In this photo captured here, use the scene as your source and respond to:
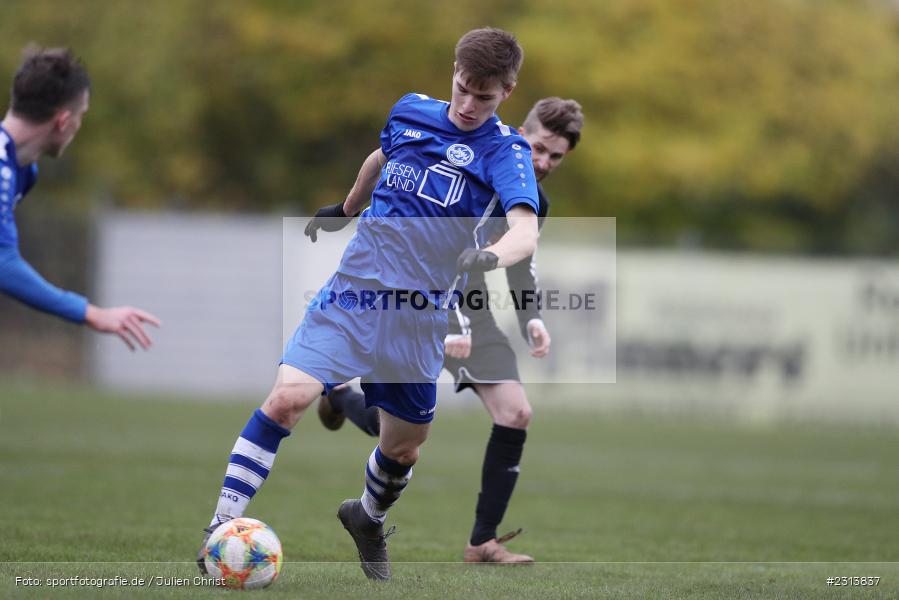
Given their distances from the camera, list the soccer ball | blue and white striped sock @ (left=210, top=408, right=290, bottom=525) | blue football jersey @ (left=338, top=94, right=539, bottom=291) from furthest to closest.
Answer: blue football jersey @ (left=338, top=94, right=539, bottom=291) < blue and white striped sock @ (left=210, top=408, right=290, bottom=525) < the soccer ball

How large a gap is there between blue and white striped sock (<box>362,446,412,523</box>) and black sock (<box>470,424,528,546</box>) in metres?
0.98

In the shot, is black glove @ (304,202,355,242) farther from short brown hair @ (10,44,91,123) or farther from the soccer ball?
the soccer ball

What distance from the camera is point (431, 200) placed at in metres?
5.52

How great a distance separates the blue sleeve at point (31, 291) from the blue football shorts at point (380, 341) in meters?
0.91

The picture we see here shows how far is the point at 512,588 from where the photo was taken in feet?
17.6

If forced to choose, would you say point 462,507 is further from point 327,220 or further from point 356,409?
point 327,220

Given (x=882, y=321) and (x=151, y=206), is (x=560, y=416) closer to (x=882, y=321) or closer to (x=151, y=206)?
(x=882, y=321)

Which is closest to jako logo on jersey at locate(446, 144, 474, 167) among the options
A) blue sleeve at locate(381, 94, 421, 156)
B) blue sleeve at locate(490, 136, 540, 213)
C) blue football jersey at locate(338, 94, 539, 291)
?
blue football jersey at locate(338, 94, 539, 291)

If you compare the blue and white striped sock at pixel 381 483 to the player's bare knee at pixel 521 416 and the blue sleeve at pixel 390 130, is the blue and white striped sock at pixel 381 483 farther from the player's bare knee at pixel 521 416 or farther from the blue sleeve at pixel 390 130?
the blue sleeve at pixel 390 130

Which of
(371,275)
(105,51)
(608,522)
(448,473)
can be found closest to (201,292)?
(105,51)

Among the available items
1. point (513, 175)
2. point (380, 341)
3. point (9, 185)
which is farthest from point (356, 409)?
point (9, 185)

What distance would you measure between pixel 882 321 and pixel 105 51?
1373 cm

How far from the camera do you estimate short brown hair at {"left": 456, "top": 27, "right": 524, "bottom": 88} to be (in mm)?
5230

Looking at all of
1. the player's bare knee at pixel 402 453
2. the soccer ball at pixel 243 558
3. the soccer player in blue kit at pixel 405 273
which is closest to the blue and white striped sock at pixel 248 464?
the soccer player in blue kit at pixel 405 273
